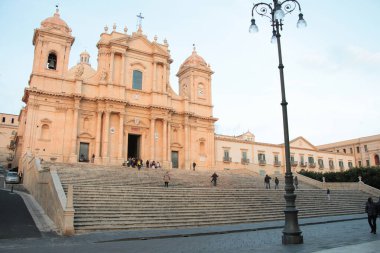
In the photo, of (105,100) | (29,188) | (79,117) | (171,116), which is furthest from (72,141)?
(171,116)

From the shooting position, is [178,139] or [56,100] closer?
[56,100]

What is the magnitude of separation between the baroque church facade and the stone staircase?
22.8 ft

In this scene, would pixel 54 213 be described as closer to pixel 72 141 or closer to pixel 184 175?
pixel 184 175

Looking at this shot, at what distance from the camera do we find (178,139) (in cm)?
3772

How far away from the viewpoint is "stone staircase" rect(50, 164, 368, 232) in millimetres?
15102

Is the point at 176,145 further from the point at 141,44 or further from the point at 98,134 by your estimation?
the point at 141,44

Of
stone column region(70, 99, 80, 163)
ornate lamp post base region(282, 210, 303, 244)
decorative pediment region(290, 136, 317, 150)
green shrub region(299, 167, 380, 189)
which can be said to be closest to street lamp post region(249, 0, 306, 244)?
ornate lamp post base region(282, 210, 303, 244)

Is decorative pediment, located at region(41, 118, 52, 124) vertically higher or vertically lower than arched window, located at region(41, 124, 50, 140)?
higher

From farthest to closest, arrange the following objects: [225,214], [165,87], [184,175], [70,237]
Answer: [165,87]
[184,175]
[225,214]
[70,237]

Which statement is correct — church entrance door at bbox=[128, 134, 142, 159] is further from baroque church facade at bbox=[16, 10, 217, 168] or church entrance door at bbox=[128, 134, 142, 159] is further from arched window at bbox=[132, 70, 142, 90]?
arched window at bbox=[132, 70, 142, 90]

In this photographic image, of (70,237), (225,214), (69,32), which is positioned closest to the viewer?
(70,237)

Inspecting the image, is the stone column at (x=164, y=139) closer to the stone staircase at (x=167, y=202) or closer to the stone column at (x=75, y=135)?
the stone staircase at (x=167, y=202)

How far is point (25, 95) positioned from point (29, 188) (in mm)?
11349

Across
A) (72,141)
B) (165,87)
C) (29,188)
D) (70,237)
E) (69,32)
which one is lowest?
(70,237)
